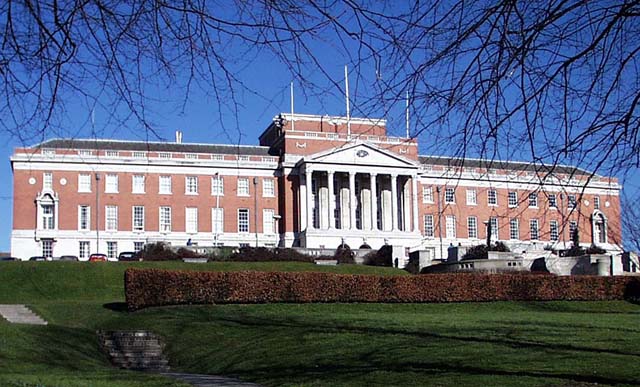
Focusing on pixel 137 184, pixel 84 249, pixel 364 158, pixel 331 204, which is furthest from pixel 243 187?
pixel 84 249

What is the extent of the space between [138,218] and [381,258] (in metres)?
24.7

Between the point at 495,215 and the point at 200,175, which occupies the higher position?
the point at 200,175

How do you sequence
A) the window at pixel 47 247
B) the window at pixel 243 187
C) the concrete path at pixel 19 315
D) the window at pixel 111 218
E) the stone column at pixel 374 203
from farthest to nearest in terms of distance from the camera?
the stone column at pixel 374 203
the window at pixel 243 187
the window at pixel 111 218
the window at pixel 47 247
the concrete path at pixel 19 315

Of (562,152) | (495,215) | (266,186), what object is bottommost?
(495,215)

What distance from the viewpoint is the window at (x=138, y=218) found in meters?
78.1

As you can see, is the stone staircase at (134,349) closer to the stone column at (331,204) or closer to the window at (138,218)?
the window at (138,218)

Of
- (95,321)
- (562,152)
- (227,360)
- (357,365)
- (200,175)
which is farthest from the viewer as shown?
(200,175)

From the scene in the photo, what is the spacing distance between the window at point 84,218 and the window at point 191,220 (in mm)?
8936

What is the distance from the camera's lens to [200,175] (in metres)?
79.6

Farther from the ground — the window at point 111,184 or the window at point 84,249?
the window at point 111,184

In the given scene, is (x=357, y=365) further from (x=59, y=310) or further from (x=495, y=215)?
(x=59, y=310)

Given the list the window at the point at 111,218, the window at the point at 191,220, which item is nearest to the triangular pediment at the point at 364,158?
the window at the point at 191,220

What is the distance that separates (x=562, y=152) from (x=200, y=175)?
72.5 meters

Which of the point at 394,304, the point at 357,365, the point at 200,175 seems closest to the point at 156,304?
the point at 394,304
